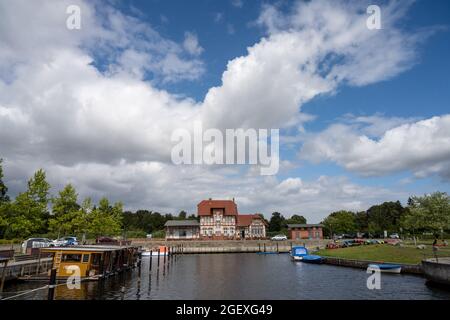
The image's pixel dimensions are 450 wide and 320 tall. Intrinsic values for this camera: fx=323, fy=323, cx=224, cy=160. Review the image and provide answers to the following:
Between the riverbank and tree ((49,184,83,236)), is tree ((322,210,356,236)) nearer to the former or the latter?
the riverbank

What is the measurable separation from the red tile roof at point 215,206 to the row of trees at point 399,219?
4266cm

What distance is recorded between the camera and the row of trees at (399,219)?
7000 centimetres

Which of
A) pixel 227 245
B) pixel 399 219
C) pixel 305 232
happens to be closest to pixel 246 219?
pixel 305 232

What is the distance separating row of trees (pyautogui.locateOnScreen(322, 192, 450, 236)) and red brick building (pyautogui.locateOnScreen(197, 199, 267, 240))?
111ft

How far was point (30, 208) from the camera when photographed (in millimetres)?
49156

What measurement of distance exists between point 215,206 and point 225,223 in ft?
22.1

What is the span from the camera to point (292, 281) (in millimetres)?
41625

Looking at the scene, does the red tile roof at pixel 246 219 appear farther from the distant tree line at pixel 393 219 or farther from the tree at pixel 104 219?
the tree at pixel 104 219

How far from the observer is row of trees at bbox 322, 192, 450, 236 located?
2756 inches

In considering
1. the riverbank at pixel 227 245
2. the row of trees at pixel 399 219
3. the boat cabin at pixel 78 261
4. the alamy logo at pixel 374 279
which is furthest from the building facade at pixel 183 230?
the alamy logo at pixel 374 279

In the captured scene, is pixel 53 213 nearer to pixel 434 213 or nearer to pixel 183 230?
pixel 183 230
